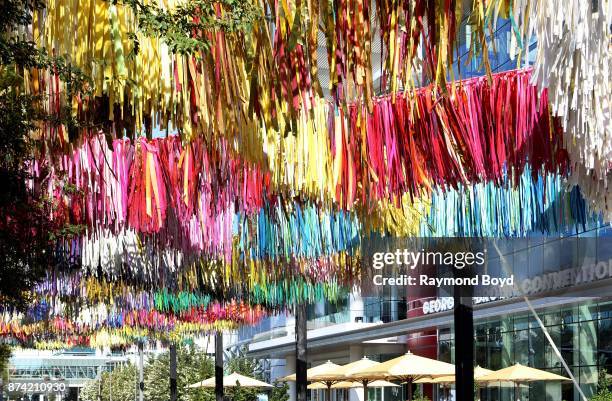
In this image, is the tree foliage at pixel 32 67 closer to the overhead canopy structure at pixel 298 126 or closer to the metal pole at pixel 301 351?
the overhead canopy structure at pixel 298 126

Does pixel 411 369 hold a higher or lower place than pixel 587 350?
lower

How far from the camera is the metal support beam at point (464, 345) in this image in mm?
10555

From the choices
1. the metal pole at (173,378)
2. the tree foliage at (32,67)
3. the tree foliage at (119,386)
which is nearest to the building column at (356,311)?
the metal pole at (173,378)

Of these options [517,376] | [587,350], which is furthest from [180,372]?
[517,376]

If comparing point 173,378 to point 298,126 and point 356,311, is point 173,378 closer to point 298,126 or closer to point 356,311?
point 356,311

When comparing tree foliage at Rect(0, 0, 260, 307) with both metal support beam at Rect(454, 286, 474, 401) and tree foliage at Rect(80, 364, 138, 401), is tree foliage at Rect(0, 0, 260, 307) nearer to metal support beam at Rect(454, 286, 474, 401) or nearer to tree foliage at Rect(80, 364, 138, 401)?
metal support beam at Rect(454, 286, 474, 401)

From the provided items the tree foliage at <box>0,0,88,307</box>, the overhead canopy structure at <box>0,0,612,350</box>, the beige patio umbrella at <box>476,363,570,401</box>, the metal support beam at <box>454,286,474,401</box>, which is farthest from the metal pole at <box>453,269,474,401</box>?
the beige patio umbrella at <box>476,363,570,401</box>

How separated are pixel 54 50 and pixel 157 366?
60603 millimetres

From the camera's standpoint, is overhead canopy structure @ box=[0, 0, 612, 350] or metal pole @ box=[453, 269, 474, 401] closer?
overhead canopy structure @ box=[0, 0, 612, 350]

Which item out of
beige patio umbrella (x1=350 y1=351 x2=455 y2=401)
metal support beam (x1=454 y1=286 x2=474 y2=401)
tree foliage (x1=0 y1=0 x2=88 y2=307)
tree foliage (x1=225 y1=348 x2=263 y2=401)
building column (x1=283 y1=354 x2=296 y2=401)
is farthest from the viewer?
building column (x1=283 y1=354 x2=296 y2=401)

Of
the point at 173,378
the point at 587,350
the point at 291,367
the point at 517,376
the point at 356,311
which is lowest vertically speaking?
the point at 517,376

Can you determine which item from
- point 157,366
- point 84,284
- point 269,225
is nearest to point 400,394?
point 157,366

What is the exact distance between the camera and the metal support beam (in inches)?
416

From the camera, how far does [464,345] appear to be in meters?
10.9
